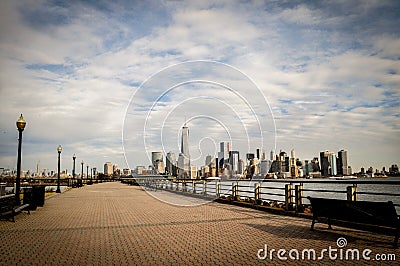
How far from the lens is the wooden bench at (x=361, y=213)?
24.7 ft

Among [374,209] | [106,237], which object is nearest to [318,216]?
[374,209]

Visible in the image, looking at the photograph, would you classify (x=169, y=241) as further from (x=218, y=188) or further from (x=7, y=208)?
(x=218, y=188)

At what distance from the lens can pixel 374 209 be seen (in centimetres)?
789

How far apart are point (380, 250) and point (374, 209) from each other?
3.40 feet

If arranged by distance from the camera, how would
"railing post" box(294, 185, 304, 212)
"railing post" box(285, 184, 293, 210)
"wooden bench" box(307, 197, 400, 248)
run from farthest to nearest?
"railing post" box(285, 184, 293, 210)
"railing post" box(294, 185, 304, 212)
"wooden bench" box(307, 197, 400, 248)

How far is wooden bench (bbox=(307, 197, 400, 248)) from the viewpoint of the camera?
754 centimetres

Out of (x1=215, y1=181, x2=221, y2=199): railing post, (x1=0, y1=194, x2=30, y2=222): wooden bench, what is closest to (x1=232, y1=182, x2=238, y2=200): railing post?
(x1=215, y1=181, x2=221, y2=199): railing post

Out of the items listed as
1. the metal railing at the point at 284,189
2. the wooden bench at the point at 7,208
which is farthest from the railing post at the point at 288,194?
the wooden bench at the point at 7,208

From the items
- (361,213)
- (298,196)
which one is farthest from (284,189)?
(361,213)

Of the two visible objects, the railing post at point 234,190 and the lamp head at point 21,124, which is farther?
the railing post at point 234,190

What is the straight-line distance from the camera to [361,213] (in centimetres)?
822

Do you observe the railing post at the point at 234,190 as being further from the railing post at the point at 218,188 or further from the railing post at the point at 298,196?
the railing post at the point at 298,196

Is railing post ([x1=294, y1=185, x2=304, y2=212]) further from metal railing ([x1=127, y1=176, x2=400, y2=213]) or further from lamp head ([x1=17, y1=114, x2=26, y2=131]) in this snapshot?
lamp head ([x1=17, y1=114, x2=26, y2=131])

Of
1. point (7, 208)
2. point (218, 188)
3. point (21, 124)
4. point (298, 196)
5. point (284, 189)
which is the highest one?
point (21, 124)
